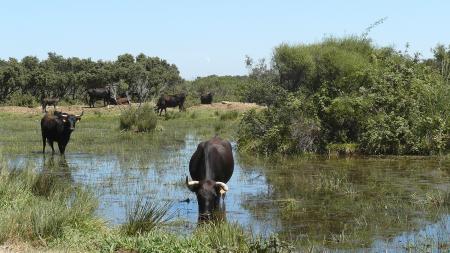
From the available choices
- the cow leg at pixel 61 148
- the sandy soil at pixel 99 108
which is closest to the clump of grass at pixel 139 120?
the cow leg at pixel 61 148

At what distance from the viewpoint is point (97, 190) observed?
12.7m

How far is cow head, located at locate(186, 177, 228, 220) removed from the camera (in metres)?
10.3

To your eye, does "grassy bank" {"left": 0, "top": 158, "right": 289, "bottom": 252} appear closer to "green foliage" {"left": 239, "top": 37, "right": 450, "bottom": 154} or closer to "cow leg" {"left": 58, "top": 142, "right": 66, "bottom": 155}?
"cow leg" {"left": 58, "top": 142, "right": 66, "bottom": 155}

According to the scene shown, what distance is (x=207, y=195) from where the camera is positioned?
10305 millimetres

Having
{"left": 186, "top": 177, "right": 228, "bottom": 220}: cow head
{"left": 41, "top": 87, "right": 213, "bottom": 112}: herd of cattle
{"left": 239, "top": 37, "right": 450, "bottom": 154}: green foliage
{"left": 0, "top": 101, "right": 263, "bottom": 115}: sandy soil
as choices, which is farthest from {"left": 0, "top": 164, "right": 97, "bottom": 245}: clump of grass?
{"left": 0, "top": 101, "right": 263, "bottom": 115}: sandy soil

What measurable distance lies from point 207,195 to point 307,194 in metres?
3.33

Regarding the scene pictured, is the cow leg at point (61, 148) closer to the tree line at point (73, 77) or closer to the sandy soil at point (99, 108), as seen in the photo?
the sandy soil at point (99, 108)

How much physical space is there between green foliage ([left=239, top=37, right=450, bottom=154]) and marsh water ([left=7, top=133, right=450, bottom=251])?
1.22 meters

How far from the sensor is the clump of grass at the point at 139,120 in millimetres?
28812

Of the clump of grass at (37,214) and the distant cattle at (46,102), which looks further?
the distant cattle at (46,102)

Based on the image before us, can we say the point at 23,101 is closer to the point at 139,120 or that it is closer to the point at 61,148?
the point at 139,120

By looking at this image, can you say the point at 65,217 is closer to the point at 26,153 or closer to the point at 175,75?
the point at 26,153

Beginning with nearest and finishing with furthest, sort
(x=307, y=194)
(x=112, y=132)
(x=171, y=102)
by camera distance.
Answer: (x=307, y=194) < (x=112, y=132) < (x=171, y=102)

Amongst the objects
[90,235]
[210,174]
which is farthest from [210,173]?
[90,235]
